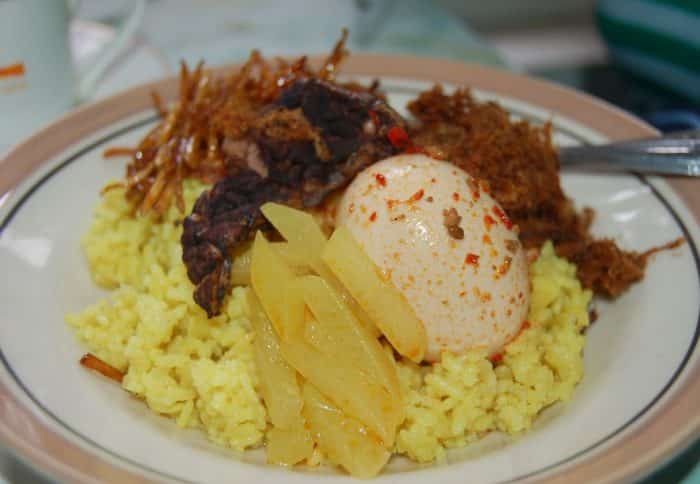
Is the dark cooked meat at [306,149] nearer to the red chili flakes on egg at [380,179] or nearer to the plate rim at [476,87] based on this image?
the red chili flakes on egg at [380,179]

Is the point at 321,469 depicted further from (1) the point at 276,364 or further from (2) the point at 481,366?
(2) the point at 481,366

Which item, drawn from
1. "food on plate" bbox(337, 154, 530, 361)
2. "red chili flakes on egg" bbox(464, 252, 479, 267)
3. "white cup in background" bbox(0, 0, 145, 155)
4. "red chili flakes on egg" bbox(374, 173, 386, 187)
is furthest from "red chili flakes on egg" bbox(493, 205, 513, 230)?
"white cup in background" bbox(0, 0, 145, 155)

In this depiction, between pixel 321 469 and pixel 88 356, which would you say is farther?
pixel 88 356

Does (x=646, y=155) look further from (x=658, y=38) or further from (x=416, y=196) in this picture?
(x=658, y=38)

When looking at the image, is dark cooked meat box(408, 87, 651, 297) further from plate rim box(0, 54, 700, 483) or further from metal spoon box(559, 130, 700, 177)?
plate rim box(0, 54, 700, 483)

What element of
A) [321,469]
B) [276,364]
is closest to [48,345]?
[276,364]

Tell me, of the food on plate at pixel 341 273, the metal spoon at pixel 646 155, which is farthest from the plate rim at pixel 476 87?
the food on plate at pixel 341 273

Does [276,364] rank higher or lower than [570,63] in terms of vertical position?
higher
